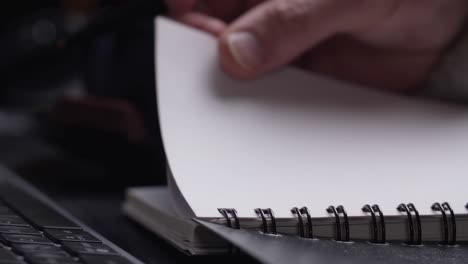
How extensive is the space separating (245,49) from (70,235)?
254 millimetres

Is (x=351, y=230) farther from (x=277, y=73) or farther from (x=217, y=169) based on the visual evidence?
(x=277, y=73)

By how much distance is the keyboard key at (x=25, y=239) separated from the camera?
31 centimetres

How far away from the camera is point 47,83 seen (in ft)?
3.63

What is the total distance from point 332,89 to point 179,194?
26 cm

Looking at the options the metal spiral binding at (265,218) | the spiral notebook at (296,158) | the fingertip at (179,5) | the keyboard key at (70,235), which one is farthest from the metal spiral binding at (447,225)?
the fingertip at (179,5)

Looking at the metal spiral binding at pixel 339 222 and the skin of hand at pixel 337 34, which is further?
the skin of hand at pixel 337 34

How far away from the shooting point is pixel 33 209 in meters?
0.41

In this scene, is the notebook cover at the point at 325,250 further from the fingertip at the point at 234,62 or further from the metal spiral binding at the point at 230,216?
the fingertip at the point at 234,62

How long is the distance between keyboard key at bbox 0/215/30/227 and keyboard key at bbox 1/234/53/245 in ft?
0.09

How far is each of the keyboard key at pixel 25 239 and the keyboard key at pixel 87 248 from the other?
12 mm

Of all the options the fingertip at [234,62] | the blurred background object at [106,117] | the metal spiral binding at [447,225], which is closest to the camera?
the metal spiral binding at [447,225]

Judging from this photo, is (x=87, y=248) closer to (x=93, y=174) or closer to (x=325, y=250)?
(x=325, y=250)

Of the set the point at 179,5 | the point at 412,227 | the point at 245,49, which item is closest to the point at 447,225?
the point at 412,227

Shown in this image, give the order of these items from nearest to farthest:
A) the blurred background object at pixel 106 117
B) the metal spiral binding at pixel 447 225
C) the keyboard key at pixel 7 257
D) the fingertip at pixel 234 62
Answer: the keyboard key at pixel 7 257, the metal spiral binding at pixel 447 225, the fingertip at pixel 234 62, the blurred background object at pixel 106 117
